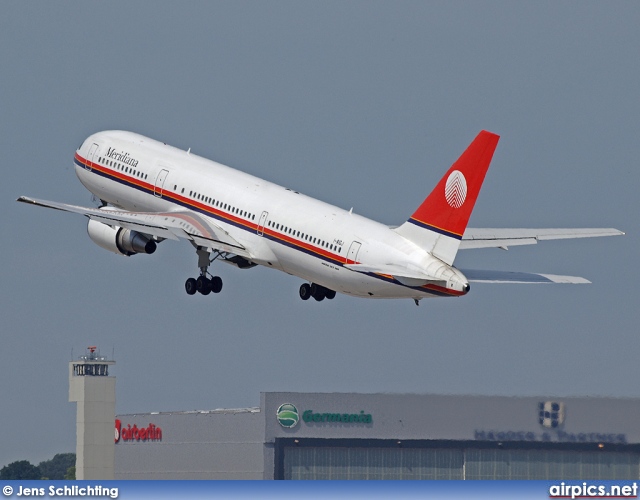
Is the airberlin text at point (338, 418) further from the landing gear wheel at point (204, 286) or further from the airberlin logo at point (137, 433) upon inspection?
the landing gear wheel at point (204, 286)

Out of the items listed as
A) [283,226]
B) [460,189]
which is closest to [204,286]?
[283,226]

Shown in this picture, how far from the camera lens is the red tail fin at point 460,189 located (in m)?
77.8

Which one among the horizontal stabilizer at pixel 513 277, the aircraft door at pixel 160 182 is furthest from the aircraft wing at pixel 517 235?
the aircraft door at pixel 160 182

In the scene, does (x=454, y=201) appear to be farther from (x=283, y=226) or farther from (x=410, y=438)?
(x=410, y=438)

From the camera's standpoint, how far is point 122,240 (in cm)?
9069

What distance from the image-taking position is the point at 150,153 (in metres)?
93.1

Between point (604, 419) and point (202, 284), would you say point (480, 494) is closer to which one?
point (202, 284)

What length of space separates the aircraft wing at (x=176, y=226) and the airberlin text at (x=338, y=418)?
2299 inches

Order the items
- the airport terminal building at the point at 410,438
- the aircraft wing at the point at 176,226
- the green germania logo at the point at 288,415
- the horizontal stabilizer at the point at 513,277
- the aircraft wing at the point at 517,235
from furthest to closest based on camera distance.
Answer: the airport terminal building at the point at 410,438
the green germania logo at the point at 288,415
the aircraft wing at the point at 176,226
the aircraft wing at the point at 517,235
the horizontal stabilizer at the point at 513,277

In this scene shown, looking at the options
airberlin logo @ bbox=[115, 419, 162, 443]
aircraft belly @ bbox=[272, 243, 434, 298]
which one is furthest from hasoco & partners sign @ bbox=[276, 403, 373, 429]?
aircraft belly @ bbox=[272, 243, 434, 298]

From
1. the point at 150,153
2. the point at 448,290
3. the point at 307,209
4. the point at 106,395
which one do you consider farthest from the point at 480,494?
the point at 106,395

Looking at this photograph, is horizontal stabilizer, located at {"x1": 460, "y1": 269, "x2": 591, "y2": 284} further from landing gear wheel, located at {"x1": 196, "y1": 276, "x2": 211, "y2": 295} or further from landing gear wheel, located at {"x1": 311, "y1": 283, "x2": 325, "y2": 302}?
A: landing gear wheel, located at {"x1": 196, "y1": 276, "x2": 211, "y2": 295}

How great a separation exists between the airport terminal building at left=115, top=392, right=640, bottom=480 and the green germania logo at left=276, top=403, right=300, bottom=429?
0.08 m

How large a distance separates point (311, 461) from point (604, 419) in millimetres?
25225
